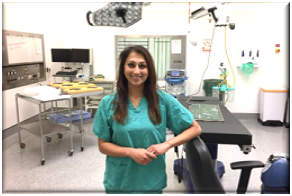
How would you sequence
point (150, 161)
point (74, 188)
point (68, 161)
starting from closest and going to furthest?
point (150, 161)
point (74, 188)
point (68, 161)

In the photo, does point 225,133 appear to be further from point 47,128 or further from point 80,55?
point 80,55

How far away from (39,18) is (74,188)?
331cm

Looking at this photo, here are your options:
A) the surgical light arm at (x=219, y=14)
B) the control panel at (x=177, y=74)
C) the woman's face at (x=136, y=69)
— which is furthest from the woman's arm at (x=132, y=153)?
the control panel at (x=177, y=74)

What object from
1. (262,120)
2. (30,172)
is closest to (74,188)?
(30,172)

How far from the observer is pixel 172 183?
2588mm

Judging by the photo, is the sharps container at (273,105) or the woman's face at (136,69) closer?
the woman's face at (136,69)

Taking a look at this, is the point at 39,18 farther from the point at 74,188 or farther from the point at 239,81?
the point at 239,81

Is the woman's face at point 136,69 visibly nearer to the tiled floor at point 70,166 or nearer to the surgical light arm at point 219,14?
the surgical light arm at point 219,14

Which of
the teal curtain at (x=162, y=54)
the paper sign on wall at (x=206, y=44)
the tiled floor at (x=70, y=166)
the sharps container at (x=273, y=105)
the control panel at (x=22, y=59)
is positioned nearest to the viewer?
the tiled floor at (x=70, y=166)

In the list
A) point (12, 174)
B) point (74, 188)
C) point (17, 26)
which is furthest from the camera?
point (17, 26)

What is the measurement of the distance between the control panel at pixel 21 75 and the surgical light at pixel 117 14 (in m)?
2.98

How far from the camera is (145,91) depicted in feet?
4.46

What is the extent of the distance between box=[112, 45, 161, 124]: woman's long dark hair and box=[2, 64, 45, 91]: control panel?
299 centimetres

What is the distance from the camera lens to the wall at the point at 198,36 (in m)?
4.66
